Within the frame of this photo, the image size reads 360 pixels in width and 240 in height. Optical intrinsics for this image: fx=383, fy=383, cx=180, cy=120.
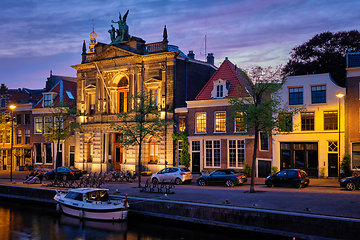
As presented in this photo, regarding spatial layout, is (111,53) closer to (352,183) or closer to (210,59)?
(210,59)

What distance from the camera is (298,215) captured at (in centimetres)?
1833

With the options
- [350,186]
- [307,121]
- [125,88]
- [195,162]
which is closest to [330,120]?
[307,121]

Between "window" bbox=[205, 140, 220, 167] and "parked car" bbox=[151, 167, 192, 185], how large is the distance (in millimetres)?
6974

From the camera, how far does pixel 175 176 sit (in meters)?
34.8

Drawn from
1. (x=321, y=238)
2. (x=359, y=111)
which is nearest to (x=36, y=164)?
(x=359, y=111)

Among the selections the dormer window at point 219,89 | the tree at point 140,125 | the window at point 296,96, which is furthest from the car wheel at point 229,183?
the dormer window at point 219,89

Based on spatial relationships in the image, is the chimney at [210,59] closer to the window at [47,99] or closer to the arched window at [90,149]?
the arched window at [90,149]

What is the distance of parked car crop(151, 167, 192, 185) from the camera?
3462cm

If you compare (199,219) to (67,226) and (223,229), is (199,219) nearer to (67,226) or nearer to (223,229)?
(223,229)

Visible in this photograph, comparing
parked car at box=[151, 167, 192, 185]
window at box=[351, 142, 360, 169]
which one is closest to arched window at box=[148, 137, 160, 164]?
parked car at box=[151, 167, 192, 185]

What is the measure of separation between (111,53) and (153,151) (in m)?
14.0

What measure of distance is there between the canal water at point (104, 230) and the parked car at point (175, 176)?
963 cm

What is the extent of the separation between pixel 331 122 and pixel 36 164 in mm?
42921

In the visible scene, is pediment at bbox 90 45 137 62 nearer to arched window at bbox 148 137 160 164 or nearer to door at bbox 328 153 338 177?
arched window at bbox 148 137 160 164
